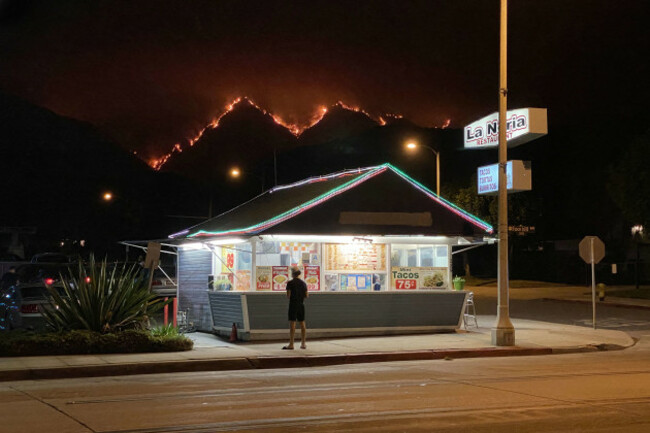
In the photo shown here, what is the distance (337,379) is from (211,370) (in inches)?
126

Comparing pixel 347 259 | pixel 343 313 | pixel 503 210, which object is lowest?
pixel 343 313

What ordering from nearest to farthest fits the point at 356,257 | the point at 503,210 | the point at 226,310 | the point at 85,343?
the point at 85,343, the point at 503,210, the point at 226,310, the point at 356,257

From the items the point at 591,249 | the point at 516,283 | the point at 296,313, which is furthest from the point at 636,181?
the point at 296,313

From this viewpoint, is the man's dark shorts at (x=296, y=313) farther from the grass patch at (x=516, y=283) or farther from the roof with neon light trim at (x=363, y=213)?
the grass patch at (x=516, y=283)

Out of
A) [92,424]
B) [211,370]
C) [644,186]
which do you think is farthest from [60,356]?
[644,186]

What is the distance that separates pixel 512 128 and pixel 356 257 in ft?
17.8

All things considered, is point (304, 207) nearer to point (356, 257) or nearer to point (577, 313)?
point (356, 257)

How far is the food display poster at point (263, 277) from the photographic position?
1959 centimetres

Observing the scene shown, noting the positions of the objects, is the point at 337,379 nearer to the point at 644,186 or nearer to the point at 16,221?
the point at 644,186

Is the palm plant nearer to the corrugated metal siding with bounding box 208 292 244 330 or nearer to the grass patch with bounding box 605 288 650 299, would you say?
the corrugated metal siding with bounding box 208 292 244 330

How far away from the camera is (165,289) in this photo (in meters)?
29.5

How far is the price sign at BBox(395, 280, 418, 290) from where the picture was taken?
20969 mm

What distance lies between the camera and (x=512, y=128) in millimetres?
19297

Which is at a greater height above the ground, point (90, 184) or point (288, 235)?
point (90, 184)
